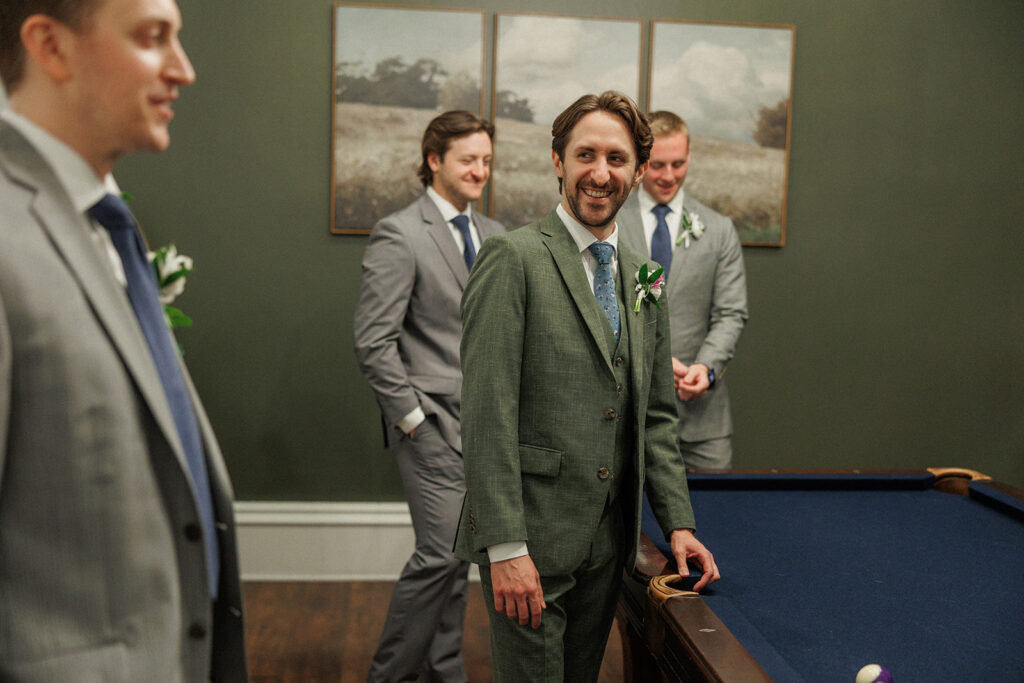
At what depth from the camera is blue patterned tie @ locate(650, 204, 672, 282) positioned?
316cm

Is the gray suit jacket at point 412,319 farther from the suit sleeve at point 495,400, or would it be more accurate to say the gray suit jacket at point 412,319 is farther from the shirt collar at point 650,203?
the suit sleeve at point 495,400

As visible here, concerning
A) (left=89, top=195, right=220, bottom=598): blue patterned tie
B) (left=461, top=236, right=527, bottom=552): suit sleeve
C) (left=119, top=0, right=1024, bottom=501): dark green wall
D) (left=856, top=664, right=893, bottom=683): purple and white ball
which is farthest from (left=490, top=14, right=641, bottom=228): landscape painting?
(left=89, top=195, right=220, bottom=598): blue patterned tie

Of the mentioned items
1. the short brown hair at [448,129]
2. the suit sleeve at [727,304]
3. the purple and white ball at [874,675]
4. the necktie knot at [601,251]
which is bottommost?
the purple and white ball at [874,675]

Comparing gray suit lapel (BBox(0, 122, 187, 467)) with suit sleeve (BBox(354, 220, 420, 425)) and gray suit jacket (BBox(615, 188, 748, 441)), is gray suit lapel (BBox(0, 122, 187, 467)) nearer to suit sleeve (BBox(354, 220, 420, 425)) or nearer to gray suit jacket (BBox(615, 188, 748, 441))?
suit sleeve (BBox(354, 220, 420, 425))

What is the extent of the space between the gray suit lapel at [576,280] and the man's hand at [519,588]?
40 centimetres

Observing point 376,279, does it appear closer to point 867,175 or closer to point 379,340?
point 379,340

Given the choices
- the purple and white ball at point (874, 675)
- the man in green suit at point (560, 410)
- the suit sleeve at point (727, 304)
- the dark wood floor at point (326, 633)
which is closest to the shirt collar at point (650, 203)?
the suit sleeve at point (727, 304)

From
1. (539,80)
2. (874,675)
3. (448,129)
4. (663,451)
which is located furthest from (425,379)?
(874,675)

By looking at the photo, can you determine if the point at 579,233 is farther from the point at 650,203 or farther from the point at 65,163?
the point at 650,203

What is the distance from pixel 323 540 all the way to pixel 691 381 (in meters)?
1.89

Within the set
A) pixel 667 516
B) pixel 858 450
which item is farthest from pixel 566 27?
pixel 667 516

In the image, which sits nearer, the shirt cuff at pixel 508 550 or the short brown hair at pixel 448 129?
the shirt cuff at pixel 508 550

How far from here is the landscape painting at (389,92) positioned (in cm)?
379

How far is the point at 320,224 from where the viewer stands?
12.7 feet
